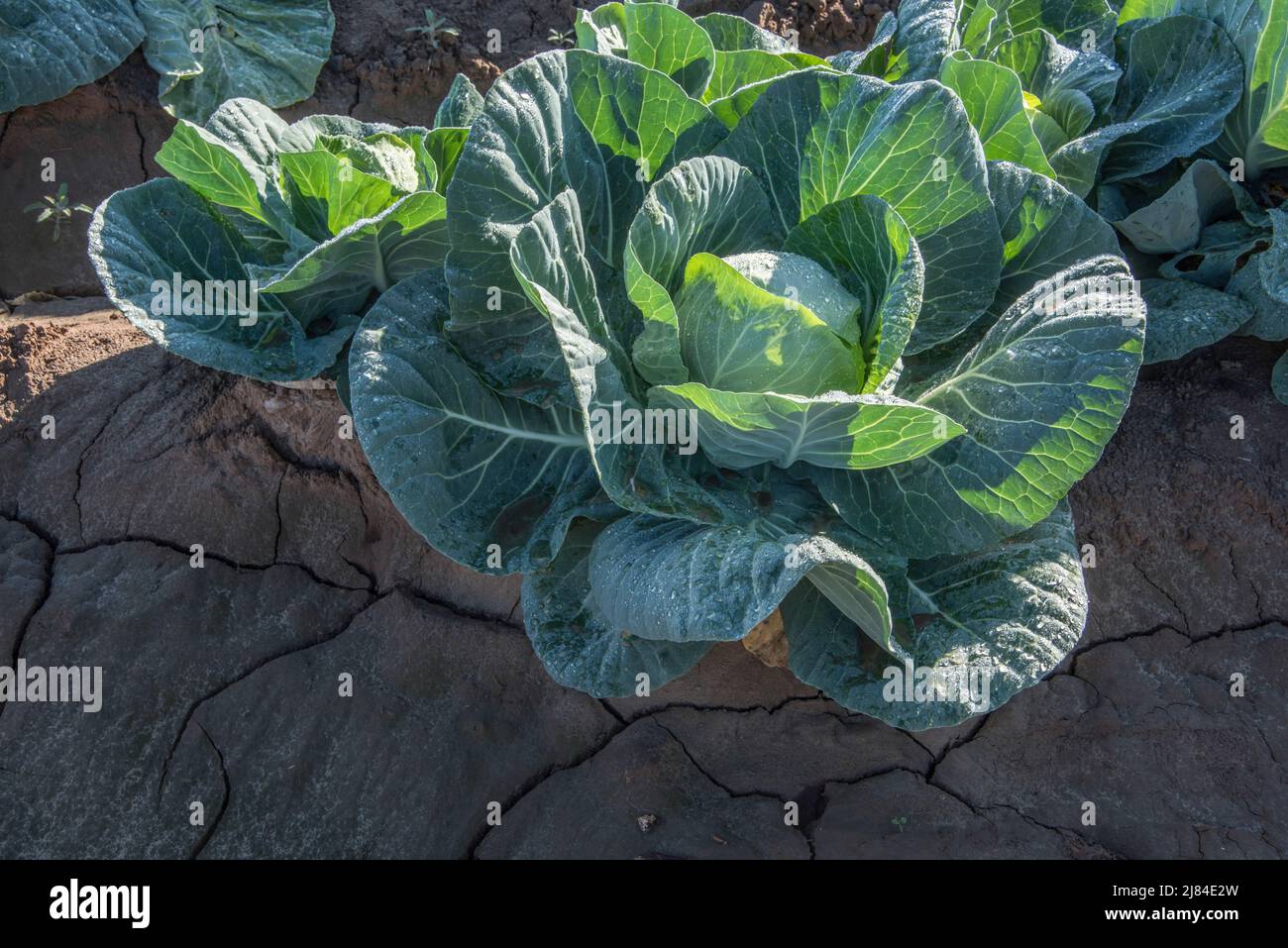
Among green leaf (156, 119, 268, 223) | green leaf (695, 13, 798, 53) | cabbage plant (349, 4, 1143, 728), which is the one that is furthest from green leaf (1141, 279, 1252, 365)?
green leaf (156, 119, 268, 223)

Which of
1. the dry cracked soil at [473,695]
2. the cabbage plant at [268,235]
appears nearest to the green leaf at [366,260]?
the cabbage plant at [268,235]

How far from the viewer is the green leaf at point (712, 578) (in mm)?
1972

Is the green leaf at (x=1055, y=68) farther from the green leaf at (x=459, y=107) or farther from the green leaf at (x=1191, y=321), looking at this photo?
the green leaf at (x=459, y=107)

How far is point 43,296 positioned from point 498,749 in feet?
7.97

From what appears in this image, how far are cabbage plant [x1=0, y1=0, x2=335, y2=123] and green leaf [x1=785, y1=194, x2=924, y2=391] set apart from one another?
263 cm

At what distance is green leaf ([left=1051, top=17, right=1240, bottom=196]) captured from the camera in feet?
9.61

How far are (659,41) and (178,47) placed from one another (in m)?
2.37

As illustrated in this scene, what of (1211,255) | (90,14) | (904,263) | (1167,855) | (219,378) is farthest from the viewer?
(90,14)

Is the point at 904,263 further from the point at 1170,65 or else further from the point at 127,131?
the point at 127,131

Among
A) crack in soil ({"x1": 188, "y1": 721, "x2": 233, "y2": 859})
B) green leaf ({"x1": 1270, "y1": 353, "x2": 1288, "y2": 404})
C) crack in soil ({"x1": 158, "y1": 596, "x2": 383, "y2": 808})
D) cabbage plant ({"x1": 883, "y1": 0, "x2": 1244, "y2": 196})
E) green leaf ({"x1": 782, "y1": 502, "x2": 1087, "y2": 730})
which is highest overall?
cabbage plant ({"x1": 883, "y1": 0, "x2": 1244, "y2": 196})

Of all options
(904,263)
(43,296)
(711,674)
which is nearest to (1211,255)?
(904,263)

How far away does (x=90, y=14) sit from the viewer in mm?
3984

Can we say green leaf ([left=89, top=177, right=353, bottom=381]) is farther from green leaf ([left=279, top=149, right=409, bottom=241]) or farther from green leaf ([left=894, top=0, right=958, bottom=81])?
green leaf ([left=894, top=0, right=958, bottom=81])

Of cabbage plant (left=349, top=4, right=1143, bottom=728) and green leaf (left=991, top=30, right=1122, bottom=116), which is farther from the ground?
green leaf (left=991, top=30, right=1122, bottom=116)
